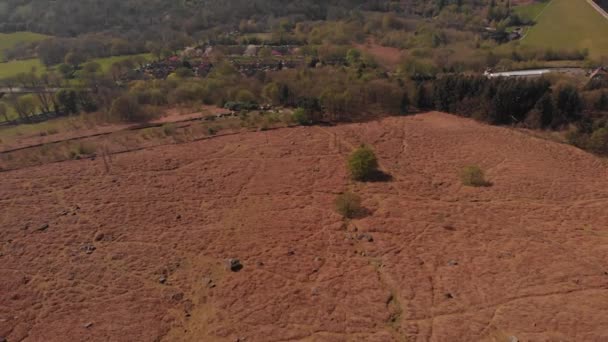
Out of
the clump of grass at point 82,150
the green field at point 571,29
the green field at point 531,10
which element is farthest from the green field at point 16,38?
the green field at point 531,10

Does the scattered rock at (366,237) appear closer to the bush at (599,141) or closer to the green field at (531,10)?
the bush at (599,141)

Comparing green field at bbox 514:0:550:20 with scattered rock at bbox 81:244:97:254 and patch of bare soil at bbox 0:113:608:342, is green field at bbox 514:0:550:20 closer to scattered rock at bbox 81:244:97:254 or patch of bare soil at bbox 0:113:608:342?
patch of bare soil at bbox 0:113:608:342

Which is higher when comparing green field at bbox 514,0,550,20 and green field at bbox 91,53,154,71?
green field at bbox 91,53,154,71

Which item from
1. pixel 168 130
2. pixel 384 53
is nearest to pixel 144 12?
pixel 384 53

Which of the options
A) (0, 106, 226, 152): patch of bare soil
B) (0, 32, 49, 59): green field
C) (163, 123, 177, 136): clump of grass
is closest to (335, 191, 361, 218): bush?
(163, 123, 177, 136): clump of grass

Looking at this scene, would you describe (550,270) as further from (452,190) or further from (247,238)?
(247,238)

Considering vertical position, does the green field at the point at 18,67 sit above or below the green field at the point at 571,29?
above
